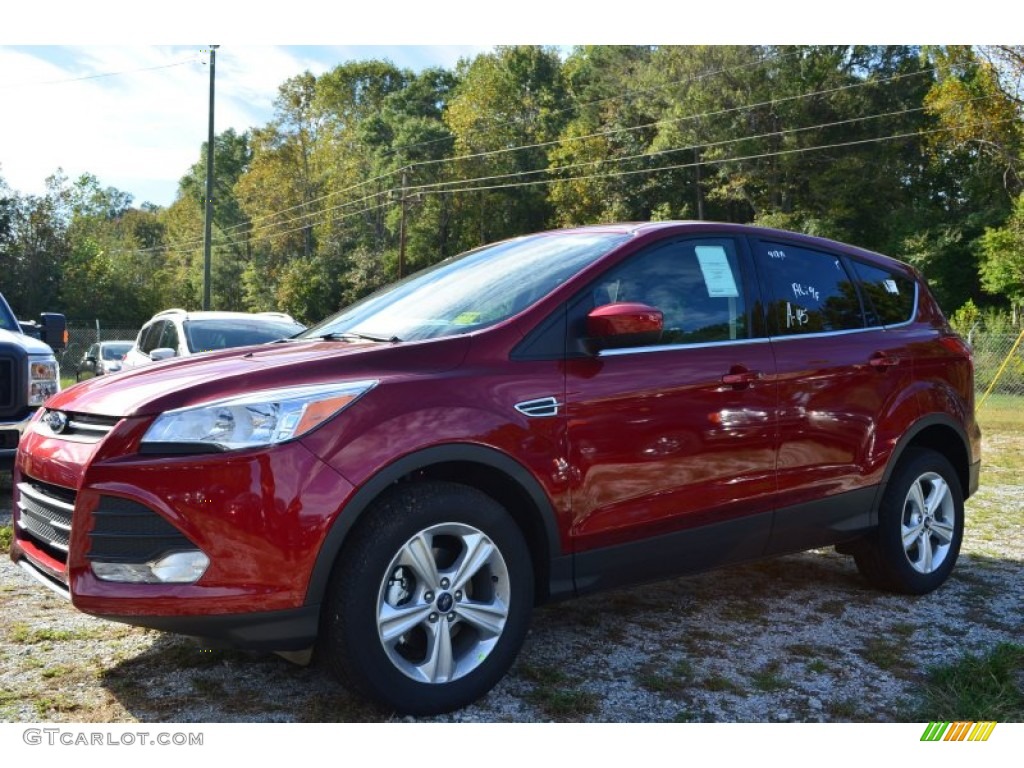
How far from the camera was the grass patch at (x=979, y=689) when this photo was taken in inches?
132

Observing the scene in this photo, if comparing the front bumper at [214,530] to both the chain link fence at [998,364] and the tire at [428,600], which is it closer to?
the tire at [428,600]

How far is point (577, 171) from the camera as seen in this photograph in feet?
171

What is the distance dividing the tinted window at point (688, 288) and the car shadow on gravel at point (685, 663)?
1353 millimetres

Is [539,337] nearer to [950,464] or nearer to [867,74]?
[950,464]

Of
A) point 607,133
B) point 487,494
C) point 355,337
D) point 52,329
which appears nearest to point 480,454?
point 487,494

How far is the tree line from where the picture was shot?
125 ft

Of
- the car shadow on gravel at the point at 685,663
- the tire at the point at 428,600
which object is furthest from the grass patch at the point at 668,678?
the tire at the point at 428,600

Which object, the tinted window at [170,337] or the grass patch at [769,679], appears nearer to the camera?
the grass patch at [769,679]

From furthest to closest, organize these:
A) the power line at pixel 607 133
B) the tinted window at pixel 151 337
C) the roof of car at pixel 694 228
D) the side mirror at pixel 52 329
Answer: the power line at pixel 607 133 < the tinted window at pixel 151 337 < the side mirror at pixel 52 329 < the roof of car at pixel 694 228

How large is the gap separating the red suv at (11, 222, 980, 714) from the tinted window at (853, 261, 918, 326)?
15cm

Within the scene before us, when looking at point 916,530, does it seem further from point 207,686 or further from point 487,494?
point 207,686

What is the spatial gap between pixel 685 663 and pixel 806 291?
6.27 feet

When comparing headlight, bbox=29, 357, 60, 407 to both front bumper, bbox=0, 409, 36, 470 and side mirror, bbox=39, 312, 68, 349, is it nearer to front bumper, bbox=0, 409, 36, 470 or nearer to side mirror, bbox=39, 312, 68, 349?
front bumper, bbox=0, 409, 36, 470
